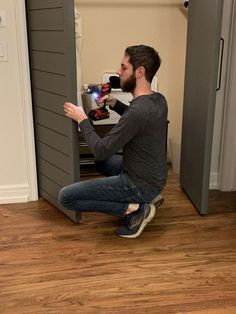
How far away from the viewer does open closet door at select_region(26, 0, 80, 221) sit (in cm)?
232

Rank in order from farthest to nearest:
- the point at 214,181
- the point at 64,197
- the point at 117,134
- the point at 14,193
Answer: the point at 214,181 → the point at 14,193 → the point at 64,197 → the point at 117,134

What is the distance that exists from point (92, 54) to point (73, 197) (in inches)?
61.3

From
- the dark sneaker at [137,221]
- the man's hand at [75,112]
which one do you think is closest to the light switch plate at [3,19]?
the man's hand at [75,112]

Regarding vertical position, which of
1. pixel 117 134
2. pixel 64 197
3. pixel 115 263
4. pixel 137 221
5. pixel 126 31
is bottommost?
pixel 115 263

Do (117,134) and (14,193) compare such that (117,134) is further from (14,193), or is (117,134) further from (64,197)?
(14,193)

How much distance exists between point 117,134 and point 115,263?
0.72 m

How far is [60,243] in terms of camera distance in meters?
2.47

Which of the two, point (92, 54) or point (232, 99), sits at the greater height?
point (92, 54)

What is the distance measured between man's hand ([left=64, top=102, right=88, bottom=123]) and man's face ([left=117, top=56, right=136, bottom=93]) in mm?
288

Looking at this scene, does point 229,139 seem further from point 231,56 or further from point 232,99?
point 231,56

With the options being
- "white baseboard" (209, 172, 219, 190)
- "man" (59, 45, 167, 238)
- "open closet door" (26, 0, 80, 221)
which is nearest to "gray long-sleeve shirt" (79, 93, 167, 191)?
"man" (59, 45, 167, 238)

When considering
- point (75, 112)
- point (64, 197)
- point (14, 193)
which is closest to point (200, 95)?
point (75, 112)

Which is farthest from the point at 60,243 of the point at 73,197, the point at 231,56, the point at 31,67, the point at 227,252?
the point at 231,56

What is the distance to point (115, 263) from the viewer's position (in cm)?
227
